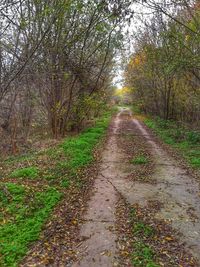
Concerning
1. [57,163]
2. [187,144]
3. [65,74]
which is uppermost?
[65,74]

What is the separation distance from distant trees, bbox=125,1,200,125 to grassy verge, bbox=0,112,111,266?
5.83 metres

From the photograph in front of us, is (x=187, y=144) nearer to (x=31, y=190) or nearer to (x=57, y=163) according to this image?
(x=57, y=163)

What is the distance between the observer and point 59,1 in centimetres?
798

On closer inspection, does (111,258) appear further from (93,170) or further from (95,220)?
(93,170)

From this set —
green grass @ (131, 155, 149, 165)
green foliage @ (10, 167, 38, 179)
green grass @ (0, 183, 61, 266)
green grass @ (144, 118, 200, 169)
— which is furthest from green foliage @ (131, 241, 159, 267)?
green grass @ (144, 118, 200, 169)

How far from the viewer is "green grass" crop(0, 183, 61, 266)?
15.2 ft

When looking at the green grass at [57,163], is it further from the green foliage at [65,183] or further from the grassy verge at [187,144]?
the grassy verge at [187,144]

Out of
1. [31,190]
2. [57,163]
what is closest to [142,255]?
[31,190]

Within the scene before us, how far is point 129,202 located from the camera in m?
6.71

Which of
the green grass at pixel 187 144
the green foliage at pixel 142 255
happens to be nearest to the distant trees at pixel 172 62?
the green grass at pixel 187 144

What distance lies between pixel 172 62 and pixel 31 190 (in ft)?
29.5

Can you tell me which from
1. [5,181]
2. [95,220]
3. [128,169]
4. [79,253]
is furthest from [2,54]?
[79,253]

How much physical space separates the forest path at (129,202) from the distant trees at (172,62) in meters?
4.90

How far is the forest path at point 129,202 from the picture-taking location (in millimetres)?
4727
